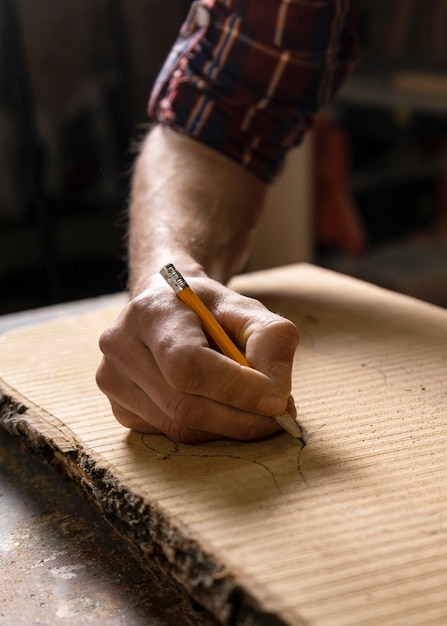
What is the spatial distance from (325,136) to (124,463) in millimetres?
2523

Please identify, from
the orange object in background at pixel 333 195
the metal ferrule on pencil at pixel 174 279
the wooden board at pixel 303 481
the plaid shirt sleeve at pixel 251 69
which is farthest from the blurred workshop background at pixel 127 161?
the metal ferrule on pencil at pixel 174 279

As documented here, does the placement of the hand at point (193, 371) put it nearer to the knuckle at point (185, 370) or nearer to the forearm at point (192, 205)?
the knuckle at point (185, 370)

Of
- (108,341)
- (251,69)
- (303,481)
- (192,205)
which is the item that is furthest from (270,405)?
(251,69)

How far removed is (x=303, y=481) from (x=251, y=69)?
0.76 m

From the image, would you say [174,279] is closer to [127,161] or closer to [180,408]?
[180,408]

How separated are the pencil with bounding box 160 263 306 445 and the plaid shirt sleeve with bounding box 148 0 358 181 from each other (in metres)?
0.51

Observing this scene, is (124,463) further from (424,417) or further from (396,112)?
(396,112)

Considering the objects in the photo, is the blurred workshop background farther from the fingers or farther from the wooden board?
the fingers

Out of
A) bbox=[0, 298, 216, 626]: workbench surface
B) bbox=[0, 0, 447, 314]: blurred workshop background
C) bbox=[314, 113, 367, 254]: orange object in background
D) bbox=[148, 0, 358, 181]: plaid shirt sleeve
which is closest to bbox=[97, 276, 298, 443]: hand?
bbox=[0, 298, 216, 626]: workbench surface

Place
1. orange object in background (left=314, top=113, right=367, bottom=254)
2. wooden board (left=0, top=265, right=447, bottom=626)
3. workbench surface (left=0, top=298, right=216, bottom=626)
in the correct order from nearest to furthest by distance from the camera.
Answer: wooden board (left=0, top=265, right=447, bottom=626), workbench surface (left=0, top=298, right=216, bottom=626), orange object in background (left=314, top=113, right=367, bottom=254)

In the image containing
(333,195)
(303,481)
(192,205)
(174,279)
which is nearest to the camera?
(303,481)

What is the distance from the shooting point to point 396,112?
11.7 feet

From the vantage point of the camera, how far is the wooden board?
23.7 inches

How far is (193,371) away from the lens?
777mm
